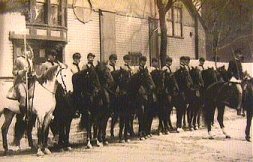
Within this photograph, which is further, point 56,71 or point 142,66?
point 142,66

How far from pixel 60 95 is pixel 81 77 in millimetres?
270

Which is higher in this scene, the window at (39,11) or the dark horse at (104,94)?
the window at (39,11)

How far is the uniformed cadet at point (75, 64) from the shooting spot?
4.21 meters

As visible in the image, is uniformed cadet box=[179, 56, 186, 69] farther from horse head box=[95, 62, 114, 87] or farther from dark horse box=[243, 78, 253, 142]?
horse head box=[95, 62, 114, 87]

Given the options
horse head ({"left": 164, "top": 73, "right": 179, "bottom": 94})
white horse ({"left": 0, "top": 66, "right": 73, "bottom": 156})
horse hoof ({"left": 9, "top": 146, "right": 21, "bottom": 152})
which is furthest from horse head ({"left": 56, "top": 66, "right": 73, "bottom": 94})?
horse head ({"left": 164, "top": 73, "right": 179, "bottom": 94})

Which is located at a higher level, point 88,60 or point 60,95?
point 88,60

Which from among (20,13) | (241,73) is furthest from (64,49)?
(241,73)

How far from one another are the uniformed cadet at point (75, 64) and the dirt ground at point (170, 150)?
0.65m

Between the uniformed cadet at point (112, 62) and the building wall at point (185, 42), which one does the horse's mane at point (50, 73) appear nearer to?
the uniformed cadet at point (112, 62)

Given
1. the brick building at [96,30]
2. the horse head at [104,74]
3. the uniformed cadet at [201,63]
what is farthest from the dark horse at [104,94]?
the uniformed cadet at [201,63]

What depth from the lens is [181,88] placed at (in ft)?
19.0

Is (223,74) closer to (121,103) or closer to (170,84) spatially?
(170,84)

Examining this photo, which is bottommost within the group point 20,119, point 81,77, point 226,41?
point 20,119

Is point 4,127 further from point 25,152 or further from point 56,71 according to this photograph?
point 56,71
